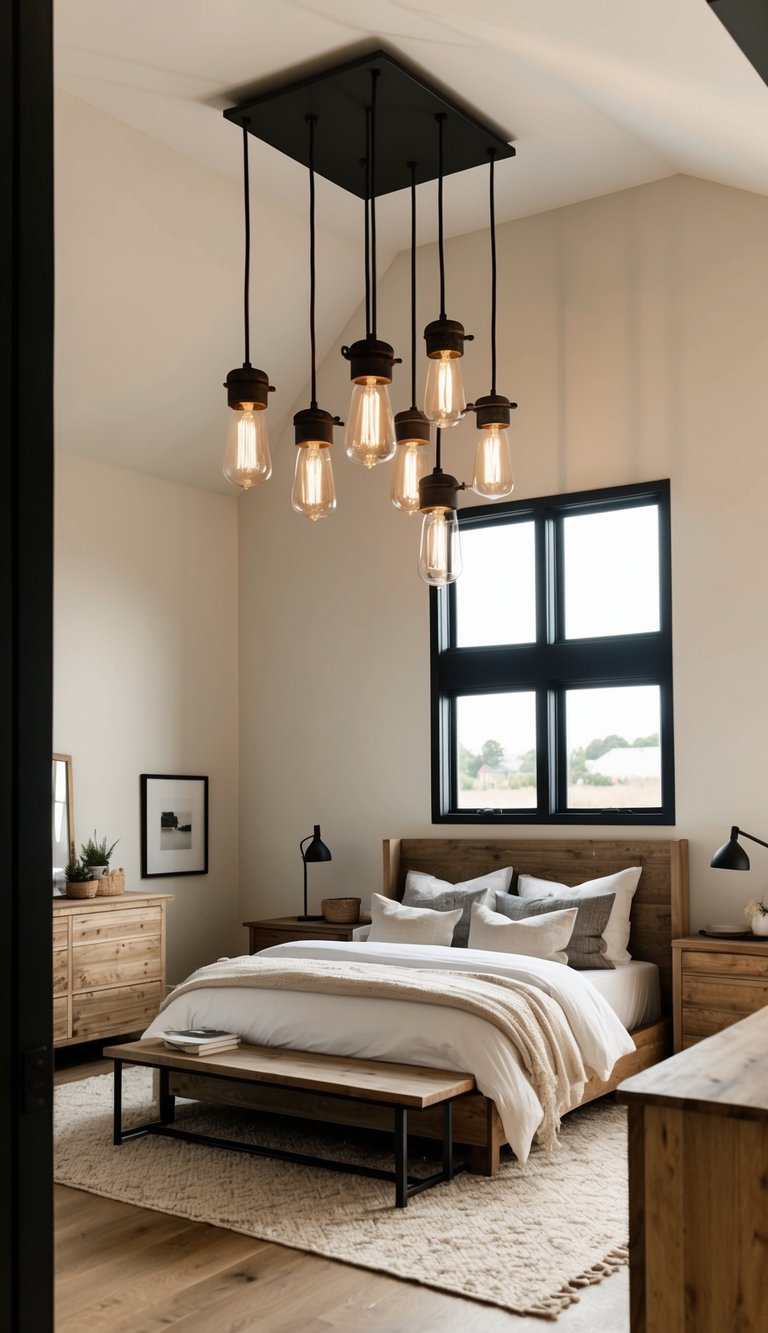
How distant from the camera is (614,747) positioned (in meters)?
6.22

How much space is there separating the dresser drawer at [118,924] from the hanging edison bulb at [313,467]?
8.70 ft

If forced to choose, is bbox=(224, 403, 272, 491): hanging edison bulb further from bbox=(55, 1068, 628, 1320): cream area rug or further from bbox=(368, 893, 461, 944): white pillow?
bbox=(368, 893, 461, 944): white pillow

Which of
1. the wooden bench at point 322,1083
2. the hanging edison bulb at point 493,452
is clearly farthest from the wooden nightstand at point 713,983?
the hanging edison bulb at point 493,452

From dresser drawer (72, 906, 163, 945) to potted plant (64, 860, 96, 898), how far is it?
0.44 feet

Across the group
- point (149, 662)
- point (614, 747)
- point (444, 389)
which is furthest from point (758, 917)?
point (149, 662)

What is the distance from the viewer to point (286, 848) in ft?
24.1

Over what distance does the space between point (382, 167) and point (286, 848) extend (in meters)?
3.86

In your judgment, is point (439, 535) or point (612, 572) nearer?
point (439, 535)

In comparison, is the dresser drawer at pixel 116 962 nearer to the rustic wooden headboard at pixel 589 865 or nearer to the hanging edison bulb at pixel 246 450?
the rustic wooden headboard at pixel 589 865

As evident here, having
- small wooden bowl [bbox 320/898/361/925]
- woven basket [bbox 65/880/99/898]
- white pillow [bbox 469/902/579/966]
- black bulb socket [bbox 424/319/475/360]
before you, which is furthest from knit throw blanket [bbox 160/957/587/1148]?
black bulb socket [bbox 424/319/475/360]

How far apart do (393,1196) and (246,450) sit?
A: 99.4 inches
